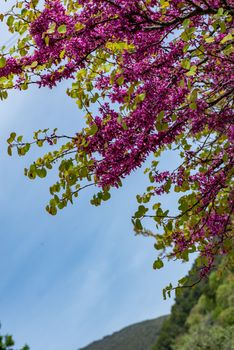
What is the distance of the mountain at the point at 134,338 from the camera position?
114412 millimetres

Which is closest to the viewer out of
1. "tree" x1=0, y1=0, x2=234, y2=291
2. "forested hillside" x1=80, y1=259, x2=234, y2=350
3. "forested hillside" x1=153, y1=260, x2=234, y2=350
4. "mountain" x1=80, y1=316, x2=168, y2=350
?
"tree" x1=0, y1=0, x2=234, y2=291

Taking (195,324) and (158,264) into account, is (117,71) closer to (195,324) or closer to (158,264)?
(158,264)

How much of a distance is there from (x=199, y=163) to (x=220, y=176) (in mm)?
585

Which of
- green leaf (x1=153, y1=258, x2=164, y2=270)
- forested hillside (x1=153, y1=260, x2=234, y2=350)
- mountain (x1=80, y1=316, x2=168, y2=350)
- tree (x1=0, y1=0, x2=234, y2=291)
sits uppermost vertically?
mountain (x1=80, y1=316, x2=168, y2=350)

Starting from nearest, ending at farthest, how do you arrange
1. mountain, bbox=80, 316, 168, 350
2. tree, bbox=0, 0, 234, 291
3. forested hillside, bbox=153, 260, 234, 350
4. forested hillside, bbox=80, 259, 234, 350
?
tree, bbox=0, 0, 234, 291 < forested hillside, bbox=153, 260, 234, 350 < forested hillside, bbox=80, 259, 234, 350 < mountain, bbox=80, 316, 168, 350

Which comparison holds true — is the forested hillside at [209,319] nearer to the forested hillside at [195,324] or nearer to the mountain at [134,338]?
the forested hillside at [195,324]

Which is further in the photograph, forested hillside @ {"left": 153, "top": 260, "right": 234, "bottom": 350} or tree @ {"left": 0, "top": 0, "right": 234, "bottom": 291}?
forested hillside @ {"left": 153, "top": 260, "right": 234, "bottom": 350}

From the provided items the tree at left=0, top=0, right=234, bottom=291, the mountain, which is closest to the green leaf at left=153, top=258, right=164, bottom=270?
the tree at left=0, top=0, right=234, bottom=291

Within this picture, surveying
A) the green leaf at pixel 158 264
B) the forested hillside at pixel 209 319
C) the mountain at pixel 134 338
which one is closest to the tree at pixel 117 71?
the green leaf at pixel 158 264

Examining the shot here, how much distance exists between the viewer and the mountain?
4504 inches

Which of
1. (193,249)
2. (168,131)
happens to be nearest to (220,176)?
(193,249)

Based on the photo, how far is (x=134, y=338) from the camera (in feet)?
413

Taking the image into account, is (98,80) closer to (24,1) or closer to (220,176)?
(24,1)

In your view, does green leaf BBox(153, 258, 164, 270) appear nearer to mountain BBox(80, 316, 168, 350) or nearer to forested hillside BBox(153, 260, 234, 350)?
forested hillside BBox(153, 260, 234, 350)
